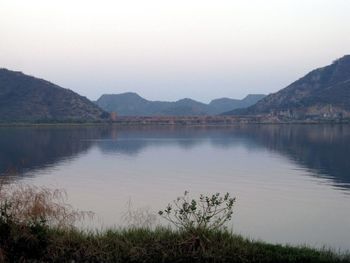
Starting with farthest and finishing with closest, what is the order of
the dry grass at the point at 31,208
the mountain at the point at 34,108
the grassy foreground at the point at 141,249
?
the mountain at the point at 34,108 → the dry grass at the point at 31,208 → the grassy foreground at the point at 141,249

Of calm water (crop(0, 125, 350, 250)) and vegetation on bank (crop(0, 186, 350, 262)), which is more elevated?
vegetation on bank (crop(0, 186, 350, 262))

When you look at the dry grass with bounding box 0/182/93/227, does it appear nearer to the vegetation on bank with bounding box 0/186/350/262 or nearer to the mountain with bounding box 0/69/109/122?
the vegetation on bank with bounding box 0/186/350/262

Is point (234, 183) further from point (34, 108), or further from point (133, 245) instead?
point (34, 108)

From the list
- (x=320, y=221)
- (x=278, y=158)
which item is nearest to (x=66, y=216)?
(x=320, y=221)

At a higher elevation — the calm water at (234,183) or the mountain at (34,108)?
the mountain at (34,108)

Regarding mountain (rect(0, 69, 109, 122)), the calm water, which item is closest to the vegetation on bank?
the calm water

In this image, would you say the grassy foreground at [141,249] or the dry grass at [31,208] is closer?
the grassy foreground at [141,249]

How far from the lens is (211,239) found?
1136 cm

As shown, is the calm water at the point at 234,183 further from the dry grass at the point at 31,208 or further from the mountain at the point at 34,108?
the mountain at the point at 34,108

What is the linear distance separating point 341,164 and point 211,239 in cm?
3821

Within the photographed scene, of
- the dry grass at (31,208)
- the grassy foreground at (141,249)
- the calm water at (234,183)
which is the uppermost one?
the dry grass at (31,208)

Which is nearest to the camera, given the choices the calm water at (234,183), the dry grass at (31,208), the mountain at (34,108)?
the dry grass at (31,208)

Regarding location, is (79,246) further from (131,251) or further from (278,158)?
(278,158)

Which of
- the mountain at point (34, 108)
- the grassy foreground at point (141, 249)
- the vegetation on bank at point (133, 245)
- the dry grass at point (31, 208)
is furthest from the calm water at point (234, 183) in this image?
the mountain at point (34, 108)
